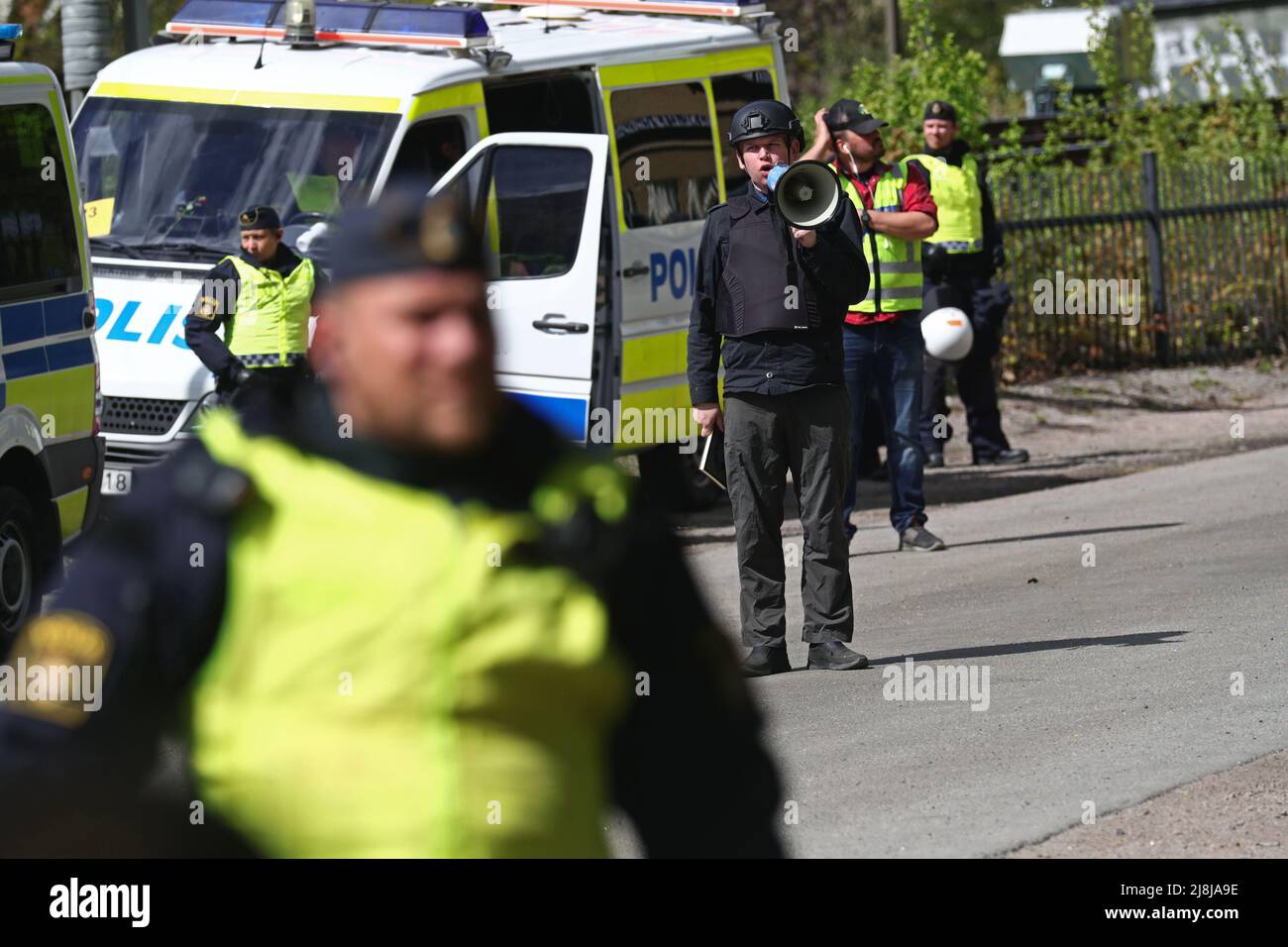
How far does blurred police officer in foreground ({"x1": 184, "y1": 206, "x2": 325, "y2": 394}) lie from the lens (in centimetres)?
1010

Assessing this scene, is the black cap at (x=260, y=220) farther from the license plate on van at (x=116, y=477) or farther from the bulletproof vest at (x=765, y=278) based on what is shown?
the bulletproof vest at (x=765, y=278)

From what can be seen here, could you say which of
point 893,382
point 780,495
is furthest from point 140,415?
point 780,495

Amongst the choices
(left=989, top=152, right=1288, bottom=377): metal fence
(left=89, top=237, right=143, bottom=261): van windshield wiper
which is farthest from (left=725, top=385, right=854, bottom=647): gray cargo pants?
(left=989, top=152, right=1288, bottom=377): metal fence

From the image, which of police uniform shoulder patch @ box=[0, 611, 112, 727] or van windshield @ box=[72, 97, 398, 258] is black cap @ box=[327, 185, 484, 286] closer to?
police uniform shoulder patch @ box=[0, 611, 112, 727]

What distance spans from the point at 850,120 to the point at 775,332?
2.30 meters

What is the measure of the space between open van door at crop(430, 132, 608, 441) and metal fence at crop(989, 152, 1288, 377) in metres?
7.33

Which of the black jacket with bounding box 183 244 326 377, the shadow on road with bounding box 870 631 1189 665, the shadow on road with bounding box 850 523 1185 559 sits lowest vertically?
the shadow on road with bounding box 850 523 1185 559

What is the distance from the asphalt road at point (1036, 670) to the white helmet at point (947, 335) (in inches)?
53.7

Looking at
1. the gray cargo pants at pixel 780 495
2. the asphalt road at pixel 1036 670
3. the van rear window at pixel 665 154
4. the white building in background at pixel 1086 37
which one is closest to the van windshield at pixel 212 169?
the van rear window at pixel 665 154

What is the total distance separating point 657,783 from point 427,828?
329 mm

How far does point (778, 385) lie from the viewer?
7.54 metres

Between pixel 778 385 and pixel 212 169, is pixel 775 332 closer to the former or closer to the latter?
pixel 778 385
